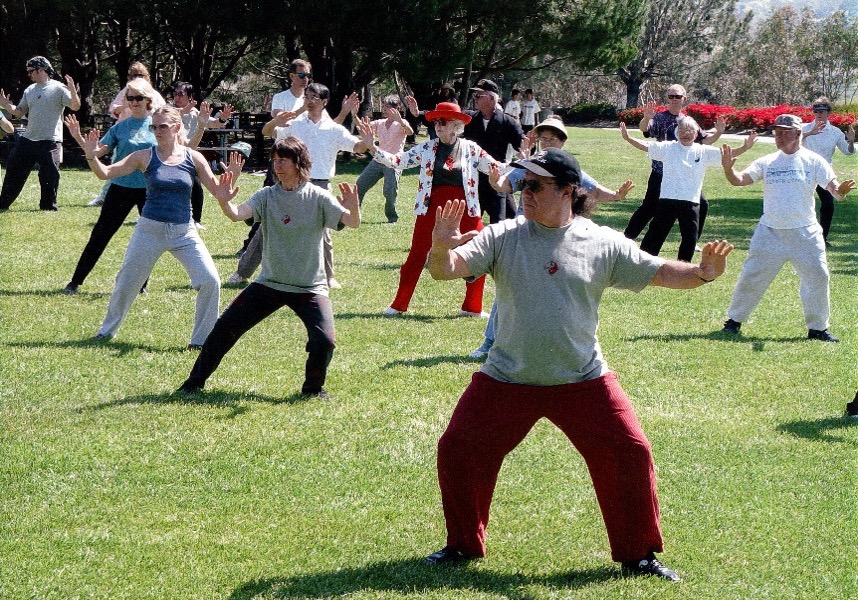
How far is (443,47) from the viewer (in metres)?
29.5

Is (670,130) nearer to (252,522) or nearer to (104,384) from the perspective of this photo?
(104,384)

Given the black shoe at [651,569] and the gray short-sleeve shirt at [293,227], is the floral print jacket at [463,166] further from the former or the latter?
the black shoe at [651,569]

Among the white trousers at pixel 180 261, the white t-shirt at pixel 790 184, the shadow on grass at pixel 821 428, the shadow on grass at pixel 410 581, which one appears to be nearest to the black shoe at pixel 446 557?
the shadow on grass at pixel 410 581

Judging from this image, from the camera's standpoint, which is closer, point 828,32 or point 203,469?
point 203,469

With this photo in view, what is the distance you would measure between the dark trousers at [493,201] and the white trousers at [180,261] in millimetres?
4054

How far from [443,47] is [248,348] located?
2105 centimetres

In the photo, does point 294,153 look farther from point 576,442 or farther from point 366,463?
point 576,442

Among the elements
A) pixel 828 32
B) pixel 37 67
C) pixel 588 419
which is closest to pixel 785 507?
pixel 588 419

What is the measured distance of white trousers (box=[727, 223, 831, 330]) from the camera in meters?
10.8

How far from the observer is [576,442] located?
5.08 m

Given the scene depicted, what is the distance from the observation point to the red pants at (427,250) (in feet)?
35.5

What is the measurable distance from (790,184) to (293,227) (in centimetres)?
523

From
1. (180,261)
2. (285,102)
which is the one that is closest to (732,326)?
(180,261)

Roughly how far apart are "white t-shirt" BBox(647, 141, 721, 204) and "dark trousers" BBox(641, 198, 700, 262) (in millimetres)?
117
